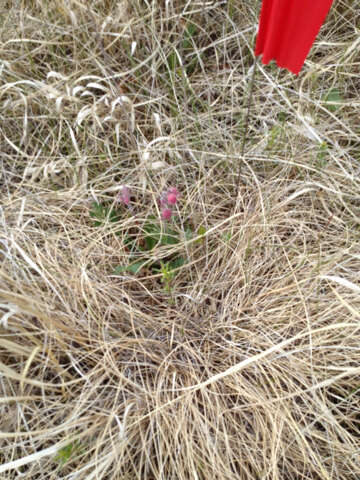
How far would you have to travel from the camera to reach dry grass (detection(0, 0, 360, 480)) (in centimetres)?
91

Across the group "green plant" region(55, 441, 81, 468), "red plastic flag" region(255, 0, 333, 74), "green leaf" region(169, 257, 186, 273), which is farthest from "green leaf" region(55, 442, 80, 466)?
"red plastic flag" region(255, 0, 333, 74)

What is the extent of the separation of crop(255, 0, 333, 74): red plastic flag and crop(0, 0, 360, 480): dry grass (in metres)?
0.27

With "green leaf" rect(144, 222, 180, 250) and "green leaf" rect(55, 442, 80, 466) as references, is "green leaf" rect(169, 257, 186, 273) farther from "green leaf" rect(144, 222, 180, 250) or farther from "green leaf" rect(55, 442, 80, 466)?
"green leaf" rect(55, 442, 80, 466)

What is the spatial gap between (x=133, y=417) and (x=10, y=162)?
2.98 feet

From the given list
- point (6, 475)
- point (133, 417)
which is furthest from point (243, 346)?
point (6, 475)

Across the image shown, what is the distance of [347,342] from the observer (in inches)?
38.7

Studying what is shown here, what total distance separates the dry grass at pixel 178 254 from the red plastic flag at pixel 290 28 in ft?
0.88

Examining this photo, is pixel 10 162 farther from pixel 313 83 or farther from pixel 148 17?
pixel 313 83

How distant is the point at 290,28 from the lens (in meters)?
0.93

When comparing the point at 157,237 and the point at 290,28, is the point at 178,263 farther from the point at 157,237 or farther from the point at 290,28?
the point at 290,28

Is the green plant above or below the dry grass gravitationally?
below

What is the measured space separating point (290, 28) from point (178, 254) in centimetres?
59

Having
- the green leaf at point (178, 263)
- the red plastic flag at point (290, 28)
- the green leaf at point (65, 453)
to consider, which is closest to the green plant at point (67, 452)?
the green leaf at point (65, 453)

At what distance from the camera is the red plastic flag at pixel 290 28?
889 mm
